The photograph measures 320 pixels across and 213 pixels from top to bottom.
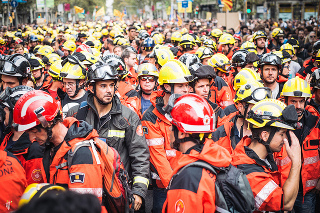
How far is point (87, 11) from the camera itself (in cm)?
7850

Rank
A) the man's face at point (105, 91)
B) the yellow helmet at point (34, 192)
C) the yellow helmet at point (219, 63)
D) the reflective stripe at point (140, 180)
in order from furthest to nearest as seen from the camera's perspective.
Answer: the yellow helmet at point (219, 63) → the man's face at point (105, 91) → the reflective stripe at point (140, 180) → the yellow helmet at point (34, 192)

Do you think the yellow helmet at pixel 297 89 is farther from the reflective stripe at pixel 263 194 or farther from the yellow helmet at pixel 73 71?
the yellow helmet at pixel 73 71

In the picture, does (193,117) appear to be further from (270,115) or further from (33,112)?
(33,112)

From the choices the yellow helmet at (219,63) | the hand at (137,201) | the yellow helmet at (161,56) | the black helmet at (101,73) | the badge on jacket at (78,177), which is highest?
the yellow helmet at (161,56)

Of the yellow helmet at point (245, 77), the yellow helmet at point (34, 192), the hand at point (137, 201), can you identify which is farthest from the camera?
the yellow helmet at point (245, 77)

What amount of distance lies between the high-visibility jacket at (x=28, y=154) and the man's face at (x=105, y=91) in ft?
3.15

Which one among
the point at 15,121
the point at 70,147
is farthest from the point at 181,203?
the point at 15,121

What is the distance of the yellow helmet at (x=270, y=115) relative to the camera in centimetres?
325

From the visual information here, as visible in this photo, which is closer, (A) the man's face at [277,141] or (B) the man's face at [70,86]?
(A) the man's face at [277,141]

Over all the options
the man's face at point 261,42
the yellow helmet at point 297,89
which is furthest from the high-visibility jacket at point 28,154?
the man's face at point 261,42

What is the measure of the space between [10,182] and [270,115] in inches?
102

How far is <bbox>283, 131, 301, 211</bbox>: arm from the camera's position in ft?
9.97

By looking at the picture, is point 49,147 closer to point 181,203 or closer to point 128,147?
point 128,147

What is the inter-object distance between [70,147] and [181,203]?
3.61ft
